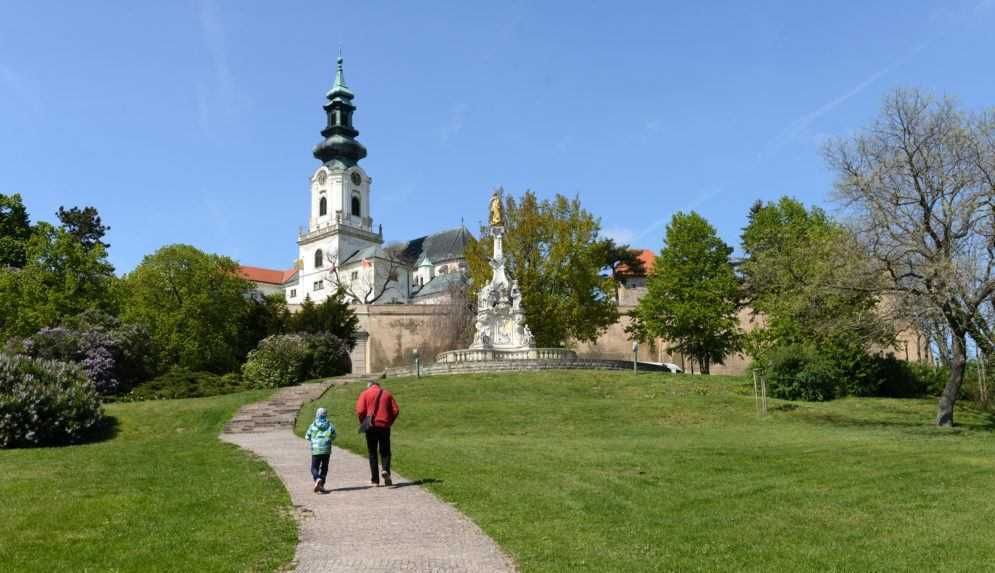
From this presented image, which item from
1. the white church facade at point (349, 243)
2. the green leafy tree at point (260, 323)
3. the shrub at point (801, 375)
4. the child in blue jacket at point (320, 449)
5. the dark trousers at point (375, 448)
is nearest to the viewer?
the child in blue jacket at point (320, 449)

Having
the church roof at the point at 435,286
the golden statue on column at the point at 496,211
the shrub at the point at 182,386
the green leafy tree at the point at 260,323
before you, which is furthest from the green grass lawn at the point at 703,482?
the church roof at the point at 435,286

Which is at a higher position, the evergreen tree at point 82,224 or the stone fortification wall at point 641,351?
the evergreen tree at point 82,224

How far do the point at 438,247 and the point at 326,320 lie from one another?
168ft

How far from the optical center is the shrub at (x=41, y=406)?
23250 mm

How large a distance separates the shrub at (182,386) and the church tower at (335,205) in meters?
57.0

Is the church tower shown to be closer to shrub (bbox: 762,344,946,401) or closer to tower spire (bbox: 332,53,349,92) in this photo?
tower spire (bbox: 332,53,349,92)

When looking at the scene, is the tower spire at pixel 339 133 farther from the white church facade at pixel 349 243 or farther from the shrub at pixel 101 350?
the shrub at pixel 101 350

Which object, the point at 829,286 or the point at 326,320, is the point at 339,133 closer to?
the point at 326,320

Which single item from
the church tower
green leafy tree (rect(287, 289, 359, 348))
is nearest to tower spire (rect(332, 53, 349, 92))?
the church tower

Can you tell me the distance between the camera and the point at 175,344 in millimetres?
46562

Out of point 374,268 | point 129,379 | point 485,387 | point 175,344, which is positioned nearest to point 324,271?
point 374,268

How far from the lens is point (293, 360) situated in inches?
1624

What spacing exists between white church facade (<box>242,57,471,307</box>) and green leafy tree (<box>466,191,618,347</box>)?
4301cm

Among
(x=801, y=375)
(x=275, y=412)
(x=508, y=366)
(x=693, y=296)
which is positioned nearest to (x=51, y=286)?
(x=275, y=412)
